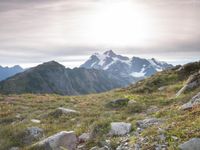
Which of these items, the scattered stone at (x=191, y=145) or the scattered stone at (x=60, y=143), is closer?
the scattered stone at (x=191, y=145)

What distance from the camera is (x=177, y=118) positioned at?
63.7 ft

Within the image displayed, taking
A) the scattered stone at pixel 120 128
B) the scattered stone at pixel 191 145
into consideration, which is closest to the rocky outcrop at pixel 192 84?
the scattered stone at pixel 120 128

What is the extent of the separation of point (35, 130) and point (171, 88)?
1866 centimetres

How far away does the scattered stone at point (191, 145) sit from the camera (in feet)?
49.1

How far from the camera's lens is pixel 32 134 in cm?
2366

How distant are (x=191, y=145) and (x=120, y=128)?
19.6 feet

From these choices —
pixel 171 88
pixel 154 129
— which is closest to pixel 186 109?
pixel 154 129

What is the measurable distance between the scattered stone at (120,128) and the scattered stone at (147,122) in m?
0.63

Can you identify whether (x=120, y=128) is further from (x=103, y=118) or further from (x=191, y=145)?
(x=191, y=145)

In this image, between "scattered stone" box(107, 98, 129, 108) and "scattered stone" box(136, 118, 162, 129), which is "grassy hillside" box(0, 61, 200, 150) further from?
"scattered stone" box(107, 98, 129, 108)

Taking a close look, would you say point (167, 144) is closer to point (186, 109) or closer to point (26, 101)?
point (186, 109)

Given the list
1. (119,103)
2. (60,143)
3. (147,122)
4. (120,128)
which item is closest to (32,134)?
(60,143)

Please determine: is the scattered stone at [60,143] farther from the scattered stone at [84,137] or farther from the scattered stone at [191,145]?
the scattered stone at [191,145]

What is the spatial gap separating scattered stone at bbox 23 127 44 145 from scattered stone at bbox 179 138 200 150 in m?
10.4
